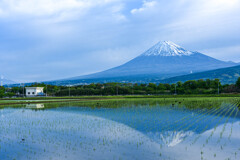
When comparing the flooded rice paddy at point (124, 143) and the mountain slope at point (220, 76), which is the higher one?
the mountain slope at point (220, 76)

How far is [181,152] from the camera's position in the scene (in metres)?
7.72

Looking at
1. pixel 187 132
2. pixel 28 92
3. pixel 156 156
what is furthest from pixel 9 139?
pixel 28 92

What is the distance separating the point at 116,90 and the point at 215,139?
63.3 meters

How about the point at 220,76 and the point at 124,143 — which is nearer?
the point at 124,143

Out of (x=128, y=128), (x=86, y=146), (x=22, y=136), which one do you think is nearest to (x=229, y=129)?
(x=128, y=128)

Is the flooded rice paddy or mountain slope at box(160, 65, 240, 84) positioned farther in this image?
mountain slope at box(160, 65, 240, 84)

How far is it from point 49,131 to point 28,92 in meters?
79.2

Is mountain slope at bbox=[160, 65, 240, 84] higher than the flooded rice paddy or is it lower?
higher

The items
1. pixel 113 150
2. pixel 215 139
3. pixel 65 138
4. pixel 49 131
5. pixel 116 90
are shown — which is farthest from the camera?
pixel 116 90

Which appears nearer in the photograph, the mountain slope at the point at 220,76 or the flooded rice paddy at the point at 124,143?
the flooded rice paddy at the point at 124,143

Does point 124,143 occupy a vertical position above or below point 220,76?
below

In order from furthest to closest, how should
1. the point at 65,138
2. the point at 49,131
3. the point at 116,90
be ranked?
1. the point at 116,90
2. the point at 49,131
3. the point at 65,138

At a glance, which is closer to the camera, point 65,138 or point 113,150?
point 113,150

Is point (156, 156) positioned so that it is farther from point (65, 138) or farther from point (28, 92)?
point (28, 92)
